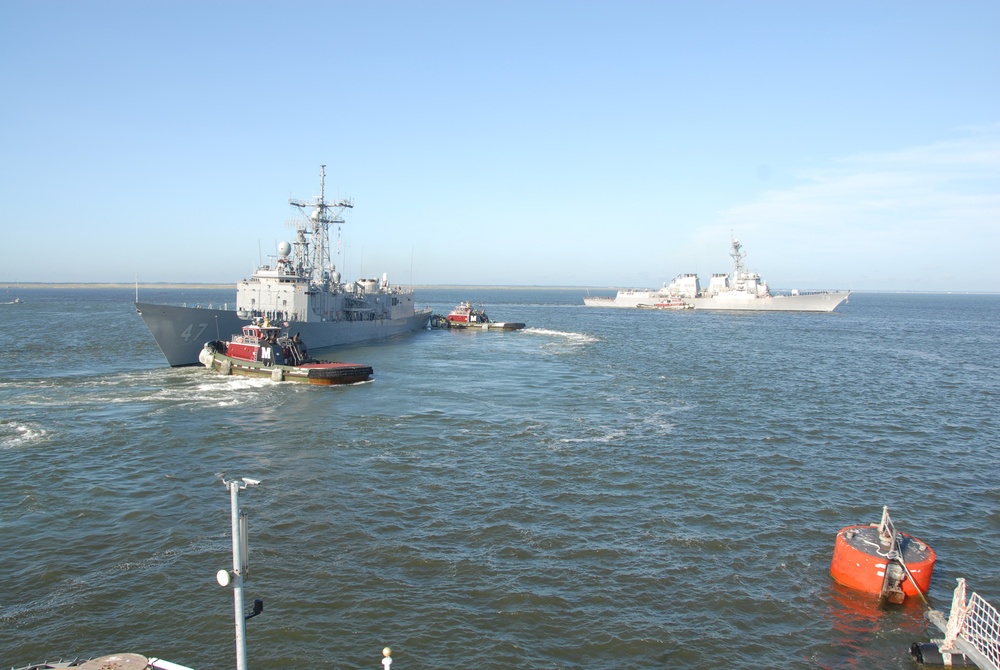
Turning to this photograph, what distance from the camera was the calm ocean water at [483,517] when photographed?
12.6 meters

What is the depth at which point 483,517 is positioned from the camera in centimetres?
1847

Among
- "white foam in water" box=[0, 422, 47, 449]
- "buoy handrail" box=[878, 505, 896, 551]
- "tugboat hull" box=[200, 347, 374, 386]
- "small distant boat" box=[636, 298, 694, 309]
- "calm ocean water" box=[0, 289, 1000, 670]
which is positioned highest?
"small distant boat" box=[636, 298, 694, 309]

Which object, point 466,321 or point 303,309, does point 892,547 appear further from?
point 466,321

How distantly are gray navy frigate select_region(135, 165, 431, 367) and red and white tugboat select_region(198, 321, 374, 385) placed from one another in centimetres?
255

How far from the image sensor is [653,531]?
58.2 ft

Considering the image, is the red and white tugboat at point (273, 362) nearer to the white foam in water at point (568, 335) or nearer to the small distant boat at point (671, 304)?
the white foam in water at point (568, 335)

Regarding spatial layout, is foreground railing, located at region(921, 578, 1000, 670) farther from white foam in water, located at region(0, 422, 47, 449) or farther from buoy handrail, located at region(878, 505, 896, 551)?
white foam in water, located at region(0, 422, 47, 449)

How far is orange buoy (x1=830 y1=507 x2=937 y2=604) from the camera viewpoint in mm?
14102

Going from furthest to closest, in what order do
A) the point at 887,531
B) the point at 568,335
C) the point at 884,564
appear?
the point at 568,335
the point at 887,531
the point at 884,564

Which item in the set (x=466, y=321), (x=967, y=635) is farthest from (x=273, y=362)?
(x=466, y=321)

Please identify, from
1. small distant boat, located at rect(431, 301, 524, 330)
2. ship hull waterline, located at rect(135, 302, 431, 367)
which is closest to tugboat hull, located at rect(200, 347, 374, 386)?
ship hull waterline, located at rect(135, 302, 431, 367)

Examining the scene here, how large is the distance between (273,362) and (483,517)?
93.1ft

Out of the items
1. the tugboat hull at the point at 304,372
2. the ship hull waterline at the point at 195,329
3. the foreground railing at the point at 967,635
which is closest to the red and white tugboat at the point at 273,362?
the tugboat hull at the point at 304,372

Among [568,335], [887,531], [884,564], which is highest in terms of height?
[568,335]
